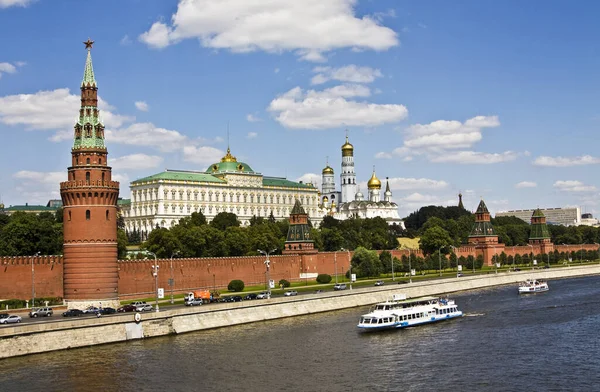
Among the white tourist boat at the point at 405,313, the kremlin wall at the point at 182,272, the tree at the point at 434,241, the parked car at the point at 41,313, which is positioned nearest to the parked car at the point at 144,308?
the parked car at the point at 41,313

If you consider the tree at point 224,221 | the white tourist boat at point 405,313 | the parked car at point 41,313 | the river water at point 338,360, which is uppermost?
the tree at point 224,221

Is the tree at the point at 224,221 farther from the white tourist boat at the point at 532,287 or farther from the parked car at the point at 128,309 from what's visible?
the parked car at the point at 128,309

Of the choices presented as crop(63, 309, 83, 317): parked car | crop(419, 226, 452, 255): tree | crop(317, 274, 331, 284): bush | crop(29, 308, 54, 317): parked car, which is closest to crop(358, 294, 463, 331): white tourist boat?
crop(63, 309, 83, 317): parked car

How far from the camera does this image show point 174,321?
6644cm

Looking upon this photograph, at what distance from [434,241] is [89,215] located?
81650mm

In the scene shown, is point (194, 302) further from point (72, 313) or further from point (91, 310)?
point (72, 313)

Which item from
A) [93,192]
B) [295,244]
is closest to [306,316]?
[93,192]

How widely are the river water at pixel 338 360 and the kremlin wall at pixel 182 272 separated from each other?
2275 cm

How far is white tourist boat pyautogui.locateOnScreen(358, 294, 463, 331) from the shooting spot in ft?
224

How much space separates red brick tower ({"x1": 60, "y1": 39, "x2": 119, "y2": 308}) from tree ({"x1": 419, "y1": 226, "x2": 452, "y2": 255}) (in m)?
79.0

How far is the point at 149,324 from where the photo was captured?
6444cm

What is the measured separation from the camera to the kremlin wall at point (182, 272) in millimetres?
81688

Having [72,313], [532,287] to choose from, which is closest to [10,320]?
[72,313]

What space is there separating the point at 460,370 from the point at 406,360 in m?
5.04
